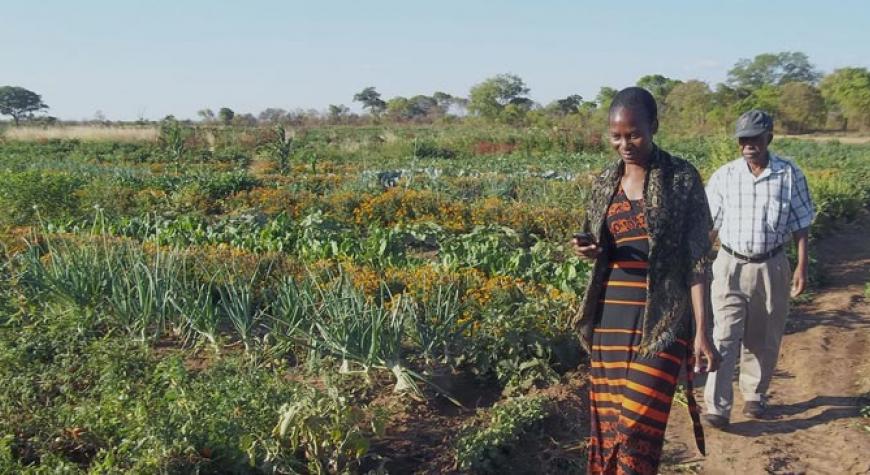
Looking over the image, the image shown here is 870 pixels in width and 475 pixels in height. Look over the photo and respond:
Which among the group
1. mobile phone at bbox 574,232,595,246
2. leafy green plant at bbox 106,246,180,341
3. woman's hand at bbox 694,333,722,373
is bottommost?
leafy green plant at bbox 106,246,180,341

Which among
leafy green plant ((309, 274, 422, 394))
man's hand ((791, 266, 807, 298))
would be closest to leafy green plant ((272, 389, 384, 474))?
leafy green plant ((309, 274, 422, 394))

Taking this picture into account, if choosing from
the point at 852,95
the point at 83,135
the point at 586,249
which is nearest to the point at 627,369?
the point at 586,249

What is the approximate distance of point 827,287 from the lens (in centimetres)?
718

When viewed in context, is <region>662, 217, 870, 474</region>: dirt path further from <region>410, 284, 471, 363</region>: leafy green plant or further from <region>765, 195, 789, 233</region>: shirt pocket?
<region>410, 284, 471, 363</region>: leafy green plant

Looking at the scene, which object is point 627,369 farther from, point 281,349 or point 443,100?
point 443,100

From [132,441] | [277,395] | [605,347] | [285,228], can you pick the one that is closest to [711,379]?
[605,347]

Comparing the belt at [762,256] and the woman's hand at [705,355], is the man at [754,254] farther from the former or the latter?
the woman's hand at [705,355]

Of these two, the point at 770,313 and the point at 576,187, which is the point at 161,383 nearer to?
the point at 770,313

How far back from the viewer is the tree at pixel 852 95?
4197 cm

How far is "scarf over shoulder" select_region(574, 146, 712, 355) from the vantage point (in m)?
2.66

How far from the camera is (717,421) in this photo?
4094mm

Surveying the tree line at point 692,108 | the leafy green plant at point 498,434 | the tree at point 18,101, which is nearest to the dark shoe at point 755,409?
the leafy green plant at point 498,434

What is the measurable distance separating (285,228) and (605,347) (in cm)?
563

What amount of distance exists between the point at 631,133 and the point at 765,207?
171 cm
